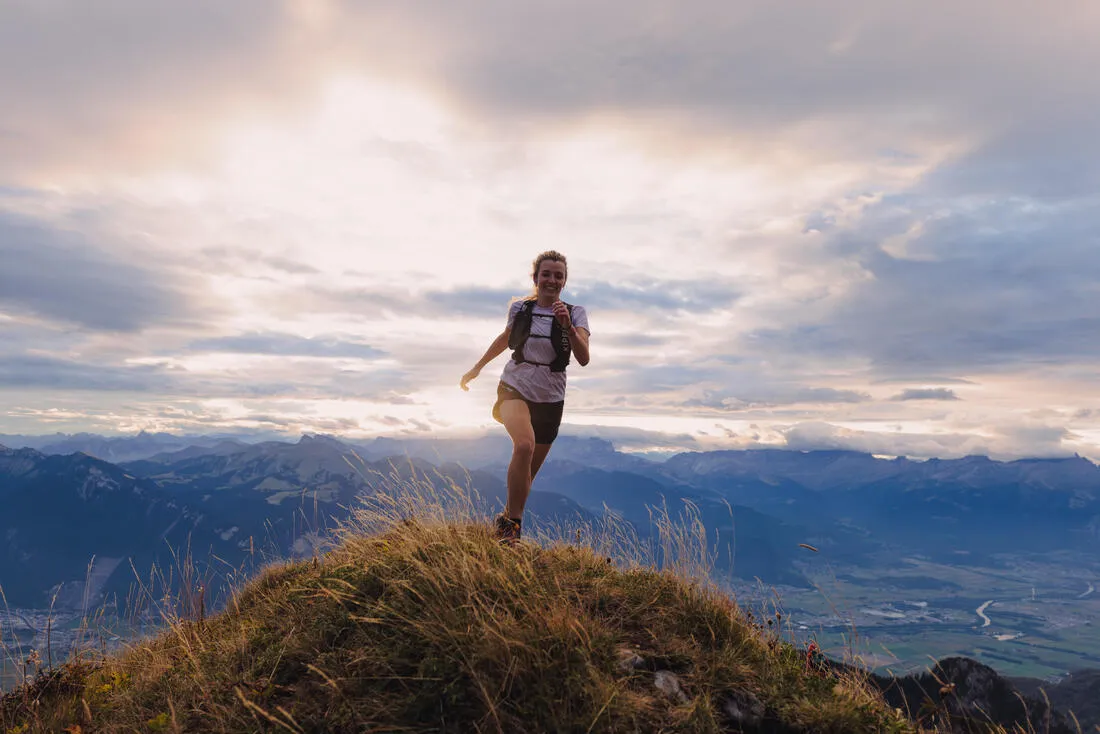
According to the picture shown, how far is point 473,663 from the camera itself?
4.24 metres

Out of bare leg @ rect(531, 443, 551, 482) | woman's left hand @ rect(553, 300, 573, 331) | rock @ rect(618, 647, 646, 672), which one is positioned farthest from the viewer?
bare leg @ rect(531, 443, 551, 482)

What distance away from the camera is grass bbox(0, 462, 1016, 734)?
13.5 feet

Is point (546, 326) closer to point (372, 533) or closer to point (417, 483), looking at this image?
point (417, 483)

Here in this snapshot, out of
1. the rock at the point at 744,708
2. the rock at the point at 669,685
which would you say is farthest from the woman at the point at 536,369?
the rock at the point at 744,708

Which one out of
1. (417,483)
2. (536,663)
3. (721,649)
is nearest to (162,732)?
(536,663)

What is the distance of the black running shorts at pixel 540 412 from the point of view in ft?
25.4

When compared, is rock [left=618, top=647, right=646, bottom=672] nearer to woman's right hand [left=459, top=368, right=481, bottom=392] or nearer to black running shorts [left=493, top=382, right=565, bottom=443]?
black running shorts [left=493, top=382, right=565, bottom=443]

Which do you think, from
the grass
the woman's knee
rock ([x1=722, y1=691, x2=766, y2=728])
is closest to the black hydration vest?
the woman's knee

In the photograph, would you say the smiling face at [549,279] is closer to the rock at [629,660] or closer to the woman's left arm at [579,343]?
the woman's left arm at [579,343]

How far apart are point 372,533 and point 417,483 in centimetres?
92

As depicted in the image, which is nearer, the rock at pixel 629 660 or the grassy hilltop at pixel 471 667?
the grassy hilltop at pixel 471 667

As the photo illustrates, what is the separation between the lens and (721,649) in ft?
17.6

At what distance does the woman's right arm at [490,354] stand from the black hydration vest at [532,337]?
23 cm

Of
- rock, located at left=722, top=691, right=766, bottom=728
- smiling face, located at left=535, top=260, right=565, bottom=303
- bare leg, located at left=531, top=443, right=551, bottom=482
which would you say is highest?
smiling face, located at left=535, top=260, right=565, bottom=303
